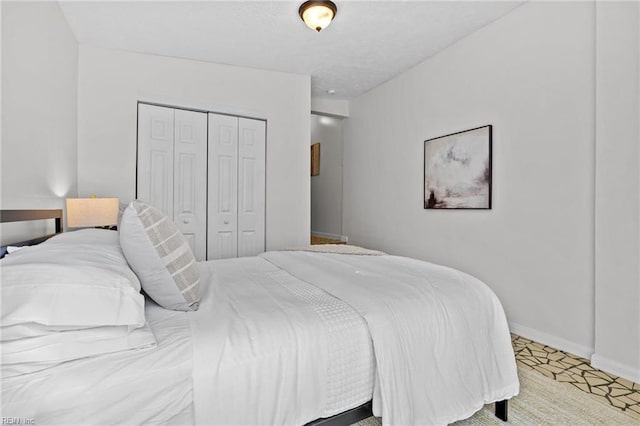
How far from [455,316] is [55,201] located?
2851 millimetres

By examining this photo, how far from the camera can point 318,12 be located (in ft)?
8.52

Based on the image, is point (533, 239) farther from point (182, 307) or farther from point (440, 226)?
point (182, 307)

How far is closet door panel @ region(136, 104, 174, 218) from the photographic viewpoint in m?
3.52

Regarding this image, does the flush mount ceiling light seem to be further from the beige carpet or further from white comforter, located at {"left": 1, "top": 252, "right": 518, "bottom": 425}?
the beige carpet

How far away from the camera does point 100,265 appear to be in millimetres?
1027

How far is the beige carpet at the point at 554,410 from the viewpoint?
1604 millimetres

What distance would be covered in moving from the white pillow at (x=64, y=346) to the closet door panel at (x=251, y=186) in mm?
3005

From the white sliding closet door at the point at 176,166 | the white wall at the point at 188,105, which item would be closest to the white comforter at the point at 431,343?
the white sliding closet door at the point at 176,166

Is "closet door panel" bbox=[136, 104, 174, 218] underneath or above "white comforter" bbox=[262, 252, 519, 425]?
above

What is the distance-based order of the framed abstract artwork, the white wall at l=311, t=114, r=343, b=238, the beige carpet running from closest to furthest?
1. the beige carpet
2. the framed abstract artwork
3. the white wall at l=311, t=114, r=343, b=238

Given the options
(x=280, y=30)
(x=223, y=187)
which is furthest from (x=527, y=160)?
(x=223, y=187)

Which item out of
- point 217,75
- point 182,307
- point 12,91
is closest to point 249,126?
point 217,75

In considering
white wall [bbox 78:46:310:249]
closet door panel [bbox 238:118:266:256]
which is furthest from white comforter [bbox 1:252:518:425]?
white wall [bbox 78:46:310:249]

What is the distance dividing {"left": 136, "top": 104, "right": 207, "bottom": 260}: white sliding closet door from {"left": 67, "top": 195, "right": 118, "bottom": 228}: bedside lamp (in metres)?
0.83
